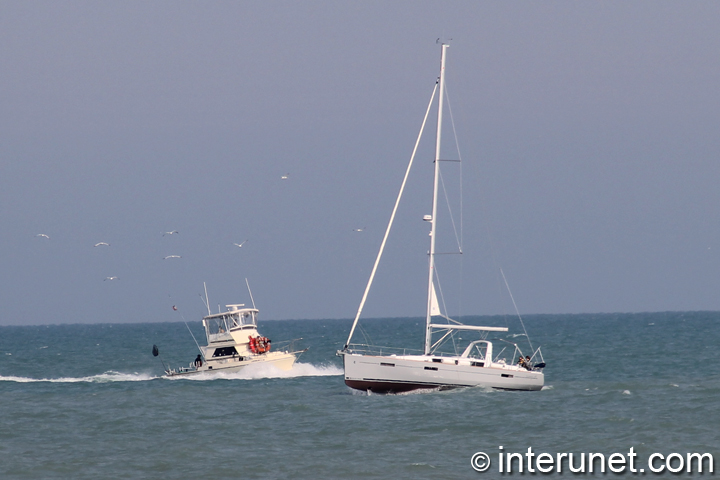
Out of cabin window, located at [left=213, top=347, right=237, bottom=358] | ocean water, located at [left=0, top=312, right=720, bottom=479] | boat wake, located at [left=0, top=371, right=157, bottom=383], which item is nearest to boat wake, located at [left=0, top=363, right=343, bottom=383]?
boat wake, located at [left=0, top=371, right=157, bottom=383]

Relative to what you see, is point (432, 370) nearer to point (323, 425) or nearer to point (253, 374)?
point (323, 425)

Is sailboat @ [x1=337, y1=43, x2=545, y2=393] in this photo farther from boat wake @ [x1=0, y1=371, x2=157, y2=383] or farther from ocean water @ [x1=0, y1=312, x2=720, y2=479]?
boat wake @ [x1=0, y1=371, x2=157, y2=383]

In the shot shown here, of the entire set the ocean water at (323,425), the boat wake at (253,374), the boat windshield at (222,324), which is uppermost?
the boat windshield at (222,324)

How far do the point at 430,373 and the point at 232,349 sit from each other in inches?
721

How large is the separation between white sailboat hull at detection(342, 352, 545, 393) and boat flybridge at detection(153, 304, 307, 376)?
1485cm

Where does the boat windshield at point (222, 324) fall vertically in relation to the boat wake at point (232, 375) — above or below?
above

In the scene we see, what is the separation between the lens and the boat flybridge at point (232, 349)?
2188 inches

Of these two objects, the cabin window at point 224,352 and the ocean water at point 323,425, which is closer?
the ocean water at point 323,425

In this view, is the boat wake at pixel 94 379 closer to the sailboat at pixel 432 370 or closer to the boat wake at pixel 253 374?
the boat wake at pixel 253 374

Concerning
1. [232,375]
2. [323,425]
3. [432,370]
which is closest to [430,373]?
[432,370]

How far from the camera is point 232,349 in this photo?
55.9 metres

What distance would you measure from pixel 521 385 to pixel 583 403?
3255mm

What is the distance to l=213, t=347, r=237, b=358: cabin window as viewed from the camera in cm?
5578

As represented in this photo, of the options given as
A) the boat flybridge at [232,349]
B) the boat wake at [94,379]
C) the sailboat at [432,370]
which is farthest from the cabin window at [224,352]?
the sailboat at [432,370]
